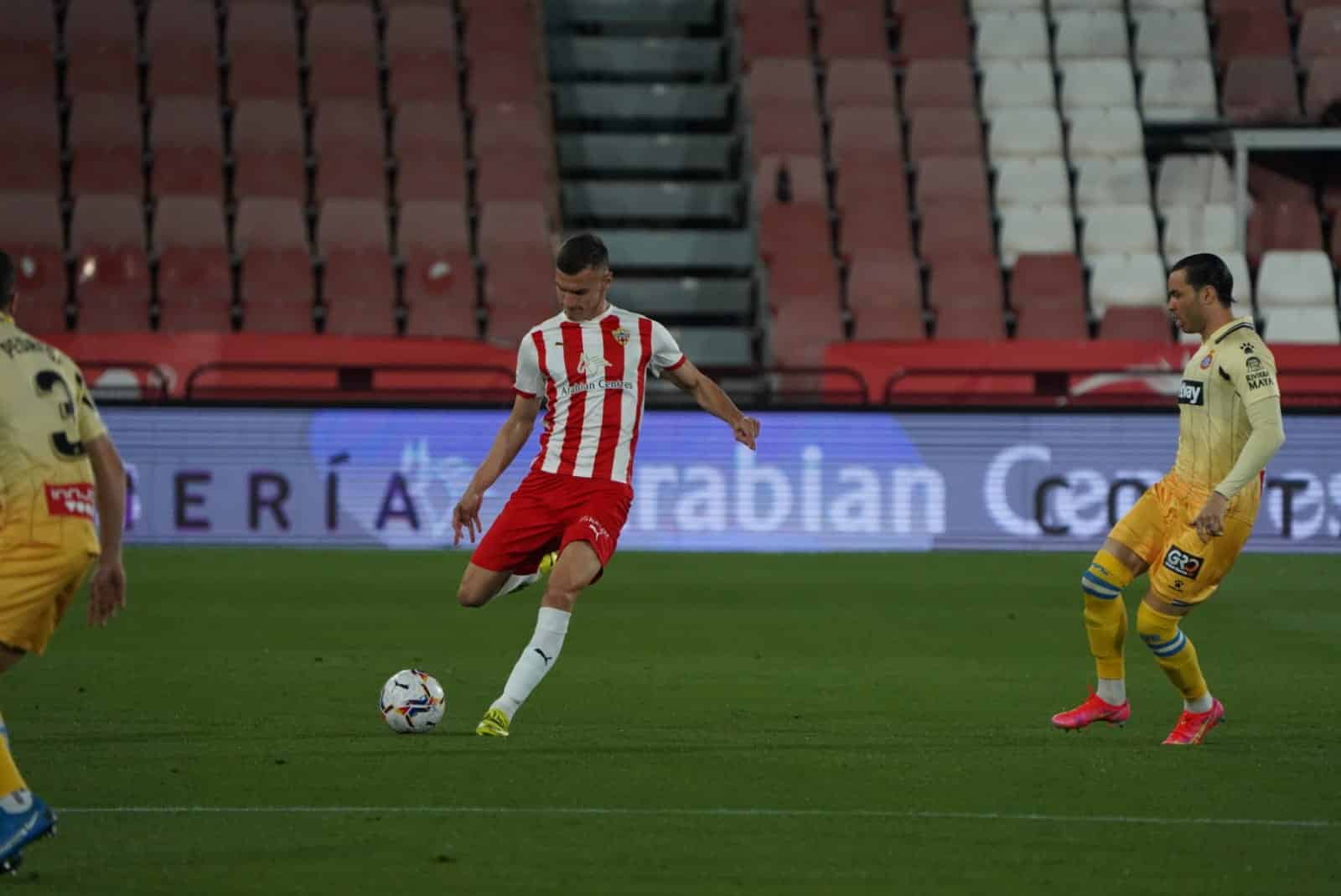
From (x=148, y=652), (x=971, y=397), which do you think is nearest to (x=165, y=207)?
(x=971, y=397)

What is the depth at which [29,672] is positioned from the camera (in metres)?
9.70

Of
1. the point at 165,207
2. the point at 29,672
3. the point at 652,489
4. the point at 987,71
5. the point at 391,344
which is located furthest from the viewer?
the point at 987,71

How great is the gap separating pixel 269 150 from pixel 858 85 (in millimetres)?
6706

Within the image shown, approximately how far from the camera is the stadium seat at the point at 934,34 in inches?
935

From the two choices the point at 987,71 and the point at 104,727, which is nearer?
the point at 104,727

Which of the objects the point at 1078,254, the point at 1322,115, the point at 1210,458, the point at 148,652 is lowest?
the point at 148,652

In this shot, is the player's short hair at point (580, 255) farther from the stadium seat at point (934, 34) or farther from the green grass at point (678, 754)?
the stadium seat at point (934, 34)

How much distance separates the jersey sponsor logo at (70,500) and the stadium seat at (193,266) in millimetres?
13862

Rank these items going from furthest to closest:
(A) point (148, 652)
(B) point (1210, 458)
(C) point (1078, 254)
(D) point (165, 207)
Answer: (C) point (1078, 254)
(D) point (165, 207)
(A) point (148, 652)
(B) point (1210, 458)

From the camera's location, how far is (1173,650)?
7969mm

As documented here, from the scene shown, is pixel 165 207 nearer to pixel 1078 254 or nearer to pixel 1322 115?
pixel 1078 254

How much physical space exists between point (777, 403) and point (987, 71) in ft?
27.2

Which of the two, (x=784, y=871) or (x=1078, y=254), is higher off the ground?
(x=1078, y=254)

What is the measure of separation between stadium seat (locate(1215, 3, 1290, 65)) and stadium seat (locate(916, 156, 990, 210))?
13.0 feet
